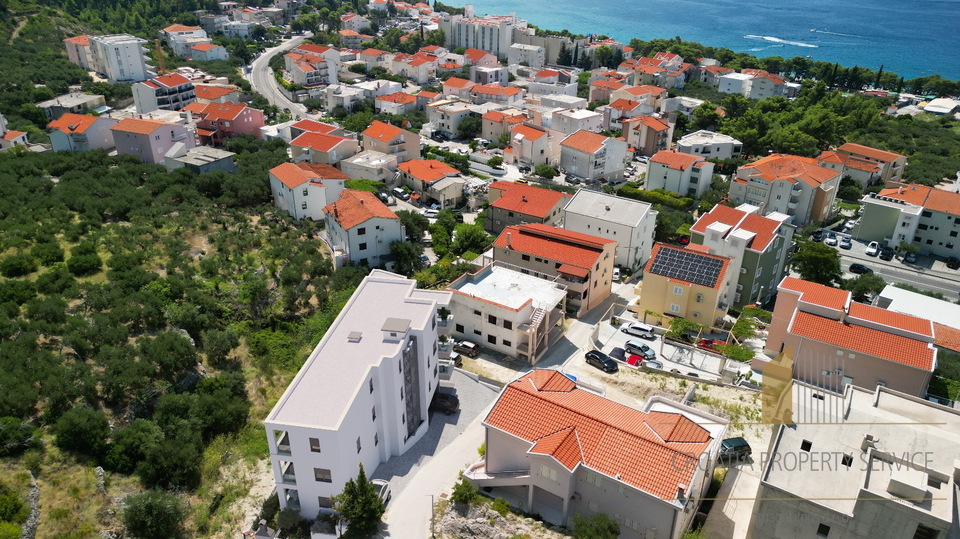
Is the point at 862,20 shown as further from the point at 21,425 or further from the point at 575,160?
the point at 21,425

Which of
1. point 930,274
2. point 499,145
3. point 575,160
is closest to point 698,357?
point 930,274

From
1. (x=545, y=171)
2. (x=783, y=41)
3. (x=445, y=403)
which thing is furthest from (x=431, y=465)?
(x=783, y=41)

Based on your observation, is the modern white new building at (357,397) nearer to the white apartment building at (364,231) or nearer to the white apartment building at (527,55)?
the white apartment building at (364,231)

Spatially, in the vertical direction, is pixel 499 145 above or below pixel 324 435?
below

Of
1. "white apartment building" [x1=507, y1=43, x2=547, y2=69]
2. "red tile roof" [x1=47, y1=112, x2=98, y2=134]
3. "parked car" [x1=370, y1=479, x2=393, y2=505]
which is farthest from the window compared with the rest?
"white apartment building" [x1=507, y1=43, x2=547, y2=69]

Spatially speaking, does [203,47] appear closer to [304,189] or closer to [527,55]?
[527,55]
